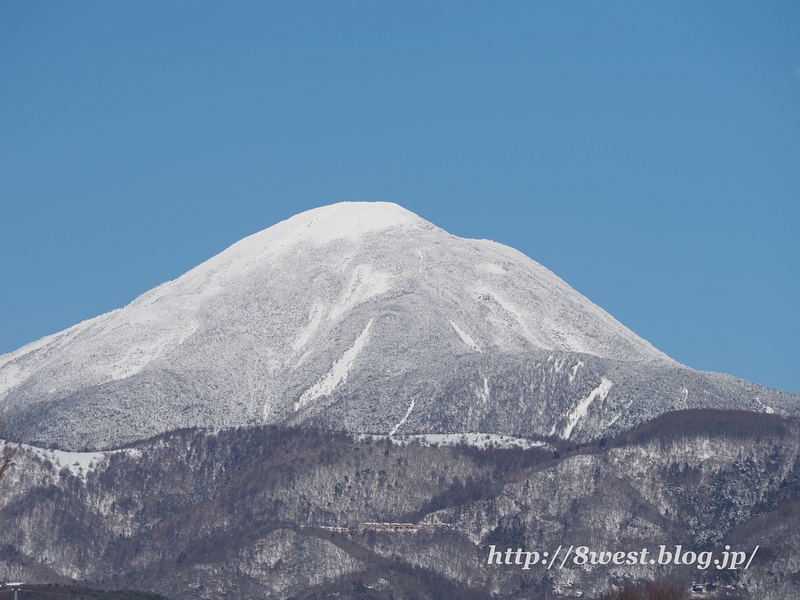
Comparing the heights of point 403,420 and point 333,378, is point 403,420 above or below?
below

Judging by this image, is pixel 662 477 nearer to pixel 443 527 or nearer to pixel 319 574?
pixel 443 527

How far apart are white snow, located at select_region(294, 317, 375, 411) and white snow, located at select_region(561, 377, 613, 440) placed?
30.5 metres

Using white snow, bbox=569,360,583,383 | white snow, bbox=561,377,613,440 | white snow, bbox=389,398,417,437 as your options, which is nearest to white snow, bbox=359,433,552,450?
white snow, bbox=389,398,417,437

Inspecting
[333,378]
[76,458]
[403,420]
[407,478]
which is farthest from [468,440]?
[76,458]

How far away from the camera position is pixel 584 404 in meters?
179

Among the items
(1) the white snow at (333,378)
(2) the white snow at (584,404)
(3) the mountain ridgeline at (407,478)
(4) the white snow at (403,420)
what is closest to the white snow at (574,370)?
(3) the mountain ridgeline at (407,478)

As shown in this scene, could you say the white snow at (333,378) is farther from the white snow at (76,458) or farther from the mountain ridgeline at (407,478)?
the white snow at (76,458)

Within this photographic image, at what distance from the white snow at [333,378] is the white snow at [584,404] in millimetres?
30479

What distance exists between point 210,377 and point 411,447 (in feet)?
123

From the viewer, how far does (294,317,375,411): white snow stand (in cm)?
18925

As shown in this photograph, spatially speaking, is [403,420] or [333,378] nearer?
[403,420]

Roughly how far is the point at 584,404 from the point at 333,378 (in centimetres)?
3327

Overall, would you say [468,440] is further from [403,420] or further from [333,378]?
[333,378]

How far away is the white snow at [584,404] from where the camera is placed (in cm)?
17588
